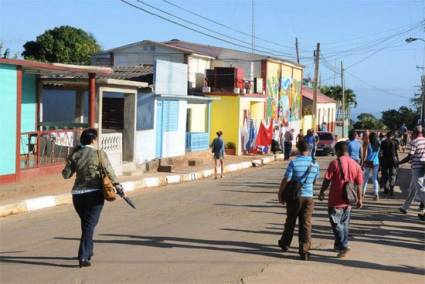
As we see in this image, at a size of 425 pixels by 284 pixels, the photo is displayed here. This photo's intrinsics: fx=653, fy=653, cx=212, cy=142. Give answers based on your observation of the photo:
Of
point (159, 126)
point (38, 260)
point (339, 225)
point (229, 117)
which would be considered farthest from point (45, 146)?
point (229, 117)

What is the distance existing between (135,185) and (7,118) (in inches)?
196

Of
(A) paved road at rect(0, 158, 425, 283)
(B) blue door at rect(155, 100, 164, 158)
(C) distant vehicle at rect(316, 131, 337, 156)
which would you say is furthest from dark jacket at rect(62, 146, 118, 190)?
(C) distant vehicle at rect(316, 131, 337, 156)

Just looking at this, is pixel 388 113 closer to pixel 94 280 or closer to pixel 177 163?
pixel 177 163

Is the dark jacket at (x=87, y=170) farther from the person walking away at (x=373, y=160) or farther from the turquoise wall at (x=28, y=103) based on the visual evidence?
the turquoise wall at (x=28, y=103)

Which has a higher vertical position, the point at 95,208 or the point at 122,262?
the point at 95,208

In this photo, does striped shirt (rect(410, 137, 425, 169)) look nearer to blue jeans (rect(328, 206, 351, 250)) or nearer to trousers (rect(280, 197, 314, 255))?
blue jeans (rect(328, 206, 351, 250))

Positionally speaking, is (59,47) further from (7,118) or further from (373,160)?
(373,160)

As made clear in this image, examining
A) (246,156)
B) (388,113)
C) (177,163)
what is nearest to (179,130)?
(177,163)

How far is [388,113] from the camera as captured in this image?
9725 cm

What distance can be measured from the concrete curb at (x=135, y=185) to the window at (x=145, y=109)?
9.28 feet

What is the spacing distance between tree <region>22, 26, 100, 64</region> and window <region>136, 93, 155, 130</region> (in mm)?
26988

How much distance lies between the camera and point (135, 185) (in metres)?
19.3

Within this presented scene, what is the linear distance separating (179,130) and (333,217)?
787 inches

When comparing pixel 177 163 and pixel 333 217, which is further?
pixel 177 163
